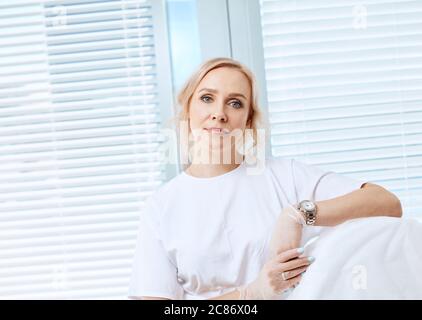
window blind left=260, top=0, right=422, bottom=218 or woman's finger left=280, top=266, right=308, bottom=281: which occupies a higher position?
window blind left=260, top=0, right=422, bottom=218

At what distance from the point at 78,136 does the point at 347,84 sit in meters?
0.67

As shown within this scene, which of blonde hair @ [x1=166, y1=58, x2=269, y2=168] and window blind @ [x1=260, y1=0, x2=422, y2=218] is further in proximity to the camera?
window blind @ [x1=260, y1=0, x2=422, y2=218]

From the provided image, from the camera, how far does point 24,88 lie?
1.36 metres

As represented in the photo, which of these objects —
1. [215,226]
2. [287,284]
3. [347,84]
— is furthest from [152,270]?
[347,84]

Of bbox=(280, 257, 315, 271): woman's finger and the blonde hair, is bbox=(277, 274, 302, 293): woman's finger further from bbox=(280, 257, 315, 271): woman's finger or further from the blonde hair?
the blonde hair

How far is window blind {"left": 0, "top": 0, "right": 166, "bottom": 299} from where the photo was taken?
4.43 ft

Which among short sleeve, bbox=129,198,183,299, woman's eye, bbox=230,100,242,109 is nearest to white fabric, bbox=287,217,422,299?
short sleeve, bbox=129,198,183,299

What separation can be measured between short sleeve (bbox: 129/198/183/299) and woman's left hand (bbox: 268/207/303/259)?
0.21 metres

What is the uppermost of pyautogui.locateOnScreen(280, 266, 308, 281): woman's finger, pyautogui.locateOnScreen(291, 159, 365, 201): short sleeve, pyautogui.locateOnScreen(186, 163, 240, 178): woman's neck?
pyautogui.locateOnScreen(186, 163, 240, 178): woman's neck

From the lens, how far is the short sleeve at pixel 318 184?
3.58 feet

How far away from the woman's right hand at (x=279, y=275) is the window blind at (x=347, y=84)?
40cm

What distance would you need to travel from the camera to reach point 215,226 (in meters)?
1.10
